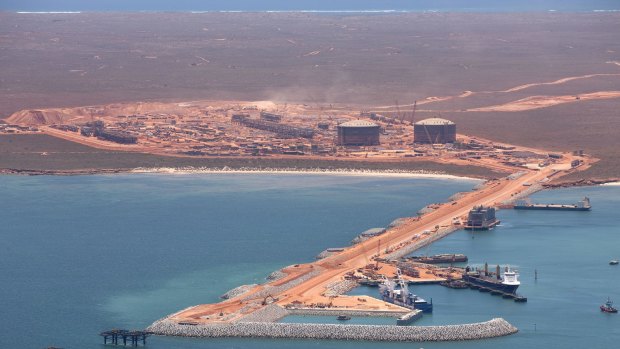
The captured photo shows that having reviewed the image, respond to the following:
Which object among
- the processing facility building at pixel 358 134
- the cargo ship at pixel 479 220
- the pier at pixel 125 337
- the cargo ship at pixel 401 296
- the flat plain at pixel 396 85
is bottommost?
the pier at pixel 125 337

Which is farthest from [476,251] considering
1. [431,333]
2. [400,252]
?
[431,333]

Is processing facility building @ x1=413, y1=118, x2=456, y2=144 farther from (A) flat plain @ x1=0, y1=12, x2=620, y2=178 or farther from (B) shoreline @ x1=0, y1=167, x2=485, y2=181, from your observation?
(B) shoreline @ x1=0, y1=167, x2=485, y2=181

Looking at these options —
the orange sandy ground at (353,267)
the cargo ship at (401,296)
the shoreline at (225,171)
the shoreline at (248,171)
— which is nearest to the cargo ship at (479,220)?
the orange sandy ground at (353,267)

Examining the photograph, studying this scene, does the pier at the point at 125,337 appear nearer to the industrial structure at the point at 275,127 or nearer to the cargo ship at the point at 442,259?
the cargo ship at the point at 442,259

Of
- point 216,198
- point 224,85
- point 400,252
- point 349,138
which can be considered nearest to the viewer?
point 400,252

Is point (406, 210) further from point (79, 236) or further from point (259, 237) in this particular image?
point (79, 236)

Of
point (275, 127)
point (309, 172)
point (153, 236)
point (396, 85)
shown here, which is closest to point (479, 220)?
point (153, 236)
